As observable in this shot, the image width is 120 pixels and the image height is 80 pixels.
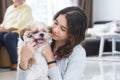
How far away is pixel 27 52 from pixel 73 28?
9.5 inches

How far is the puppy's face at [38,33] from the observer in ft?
4.32

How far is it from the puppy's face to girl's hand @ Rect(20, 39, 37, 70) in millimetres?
24

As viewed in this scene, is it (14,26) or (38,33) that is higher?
(38,33)

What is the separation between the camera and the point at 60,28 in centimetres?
130

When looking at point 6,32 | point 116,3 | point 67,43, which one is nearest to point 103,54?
point 116,3

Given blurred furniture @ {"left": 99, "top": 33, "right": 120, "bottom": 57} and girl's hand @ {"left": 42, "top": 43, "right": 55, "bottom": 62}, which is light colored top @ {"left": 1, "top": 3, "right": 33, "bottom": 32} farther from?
girl's hand @ {"left": 42, "top": 43, "right": 55, "bottom": 62}

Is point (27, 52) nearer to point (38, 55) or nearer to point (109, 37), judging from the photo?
point (38, 55)

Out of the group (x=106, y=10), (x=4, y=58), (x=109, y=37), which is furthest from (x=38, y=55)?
(x=106, y=10)

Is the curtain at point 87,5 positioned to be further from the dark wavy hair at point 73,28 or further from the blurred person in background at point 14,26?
the dark wavy hair at point 73,28

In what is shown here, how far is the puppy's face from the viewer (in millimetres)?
1315

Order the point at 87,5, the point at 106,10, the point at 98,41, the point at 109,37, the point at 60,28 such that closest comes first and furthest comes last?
the point at 60,28 < the point at 109,37 < the point at 98,41 < the point at 87,5 < the point at 106,10

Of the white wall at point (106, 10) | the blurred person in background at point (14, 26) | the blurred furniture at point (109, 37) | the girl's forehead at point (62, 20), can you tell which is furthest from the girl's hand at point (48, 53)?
the white wall at point (106, 10)

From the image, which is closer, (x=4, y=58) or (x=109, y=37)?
(x=4, y=58)

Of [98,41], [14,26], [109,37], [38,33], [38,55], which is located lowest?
[98,41]
